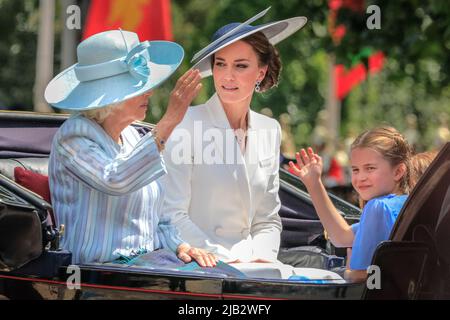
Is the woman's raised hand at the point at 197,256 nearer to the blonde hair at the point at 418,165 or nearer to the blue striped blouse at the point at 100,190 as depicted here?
the blue striped blouse at the point at 100,190

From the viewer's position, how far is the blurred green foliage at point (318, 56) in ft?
31.5

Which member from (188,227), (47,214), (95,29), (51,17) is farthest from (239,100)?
(51,17)

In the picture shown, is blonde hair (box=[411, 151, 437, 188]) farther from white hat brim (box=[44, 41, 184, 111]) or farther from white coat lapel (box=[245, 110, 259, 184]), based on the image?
white hat brim (box=[44, 41, 184, 111])

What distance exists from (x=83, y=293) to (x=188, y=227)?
25.1 inches

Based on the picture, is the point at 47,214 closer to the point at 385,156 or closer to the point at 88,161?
the point at 88,161

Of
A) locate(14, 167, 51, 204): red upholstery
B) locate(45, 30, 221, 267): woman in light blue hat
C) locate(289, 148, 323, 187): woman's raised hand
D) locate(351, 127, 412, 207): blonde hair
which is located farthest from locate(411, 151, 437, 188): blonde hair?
locate(14, 167, 51, 204): red upholstery

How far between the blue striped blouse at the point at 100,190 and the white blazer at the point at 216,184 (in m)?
0.23

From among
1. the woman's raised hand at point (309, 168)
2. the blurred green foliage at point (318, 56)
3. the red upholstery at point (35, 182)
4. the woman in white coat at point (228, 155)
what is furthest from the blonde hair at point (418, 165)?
the blurred green foliage at point (318, 56)

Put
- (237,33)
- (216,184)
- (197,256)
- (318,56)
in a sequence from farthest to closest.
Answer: (318,56) → (216,184) → (237,33) → (197,256)

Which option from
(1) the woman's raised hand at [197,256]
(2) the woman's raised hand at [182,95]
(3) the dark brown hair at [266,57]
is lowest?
(1) the woman's raised hand at [197,256]

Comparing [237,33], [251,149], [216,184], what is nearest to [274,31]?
[237,33]

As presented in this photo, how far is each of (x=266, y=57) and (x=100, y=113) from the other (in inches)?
29.7

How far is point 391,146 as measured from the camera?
3.71 metres

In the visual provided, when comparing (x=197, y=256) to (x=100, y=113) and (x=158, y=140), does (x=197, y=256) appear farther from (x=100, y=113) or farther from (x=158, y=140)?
(x=100, y=113)
